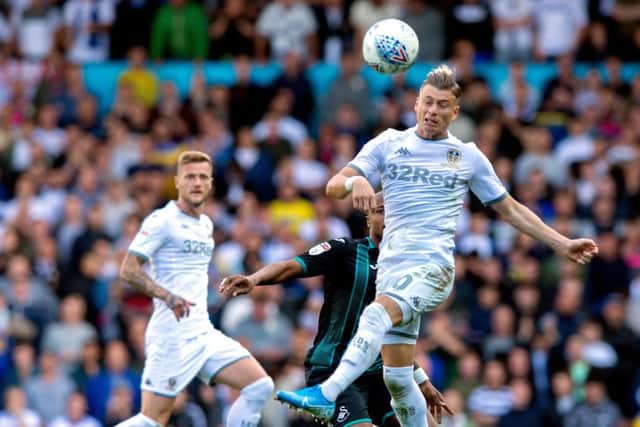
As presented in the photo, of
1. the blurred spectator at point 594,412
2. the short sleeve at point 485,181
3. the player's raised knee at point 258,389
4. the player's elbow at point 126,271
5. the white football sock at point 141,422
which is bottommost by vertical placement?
the blurred spectator at point 594,412

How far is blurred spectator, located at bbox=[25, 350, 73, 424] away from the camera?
18516mm

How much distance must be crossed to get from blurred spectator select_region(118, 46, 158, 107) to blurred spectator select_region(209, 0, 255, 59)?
110 cm

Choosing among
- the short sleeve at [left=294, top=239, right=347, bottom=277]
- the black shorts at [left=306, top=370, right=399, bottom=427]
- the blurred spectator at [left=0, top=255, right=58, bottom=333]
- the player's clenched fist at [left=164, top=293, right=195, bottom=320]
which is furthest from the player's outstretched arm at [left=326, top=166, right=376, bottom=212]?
the blurred spectator at [left=0, top=255, right=58, bottom=333]

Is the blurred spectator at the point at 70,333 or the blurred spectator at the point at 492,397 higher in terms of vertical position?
the blurred spectator at the point at 70,333

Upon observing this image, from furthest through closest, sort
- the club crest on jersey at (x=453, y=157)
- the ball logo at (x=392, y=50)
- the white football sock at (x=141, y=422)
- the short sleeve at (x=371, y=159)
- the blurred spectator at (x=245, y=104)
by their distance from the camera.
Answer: the blurred spectator at (x=245, y=104)
the white football sock at (x=141, y=422)
the ball logo at (x=392, y=50)
the club crest on jersey at (x=453, y=157)
the short sleeve at (x=371, y=159)

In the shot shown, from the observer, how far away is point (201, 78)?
22.9 metres

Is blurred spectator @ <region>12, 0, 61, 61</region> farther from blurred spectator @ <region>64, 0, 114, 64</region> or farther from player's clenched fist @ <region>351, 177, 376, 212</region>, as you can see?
player's clenched fist @ <region>351, 177, 376, 212</region>

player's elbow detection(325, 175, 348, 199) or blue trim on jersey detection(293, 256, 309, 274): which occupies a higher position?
player's elbow detection(325, 175, 348, 199)

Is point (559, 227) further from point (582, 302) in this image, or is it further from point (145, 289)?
point (145, 289)

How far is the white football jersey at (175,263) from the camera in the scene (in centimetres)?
1296

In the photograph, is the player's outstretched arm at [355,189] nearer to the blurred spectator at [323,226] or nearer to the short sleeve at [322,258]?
the short sleeve at [322,258]

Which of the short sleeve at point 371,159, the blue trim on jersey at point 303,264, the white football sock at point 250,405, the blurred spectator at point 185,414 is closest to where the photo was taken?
the short sleeve at point 371,159

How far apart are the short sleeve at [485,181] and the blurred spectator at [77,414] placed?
802 cm

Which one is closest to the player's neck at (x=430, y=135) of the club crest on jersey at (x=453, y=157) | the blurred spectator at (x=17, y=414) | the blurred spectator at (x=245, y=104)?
the club crest on jersey at (x=453, y=157)
